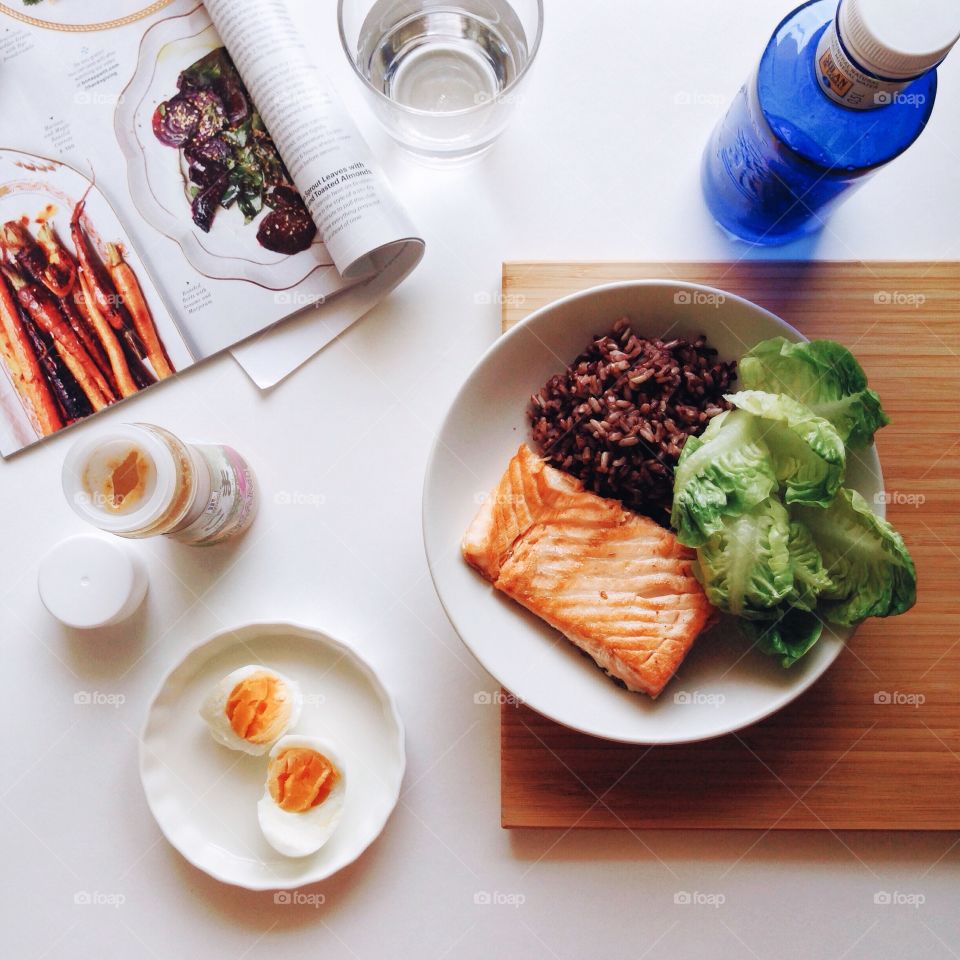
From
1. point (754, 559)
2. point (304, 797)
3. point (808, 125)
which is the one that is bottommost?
point (304, 797)

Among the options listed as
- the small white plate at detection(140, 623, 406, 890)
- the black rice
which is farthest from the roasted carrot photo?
the black rice

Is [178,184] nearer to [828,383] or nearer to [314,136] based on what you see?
[314,136]

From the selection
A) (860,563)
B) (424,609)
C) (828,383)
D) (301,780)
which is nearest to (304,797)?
(301,780)

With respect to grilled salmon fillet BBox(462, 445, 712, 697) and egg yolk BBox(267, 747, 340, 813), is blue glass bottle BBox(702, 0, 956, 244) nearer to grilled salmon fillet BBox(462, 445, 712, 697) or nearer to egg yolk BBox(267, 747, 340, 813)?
grilled salmon fillet BBox(462, 445, 712, 697)

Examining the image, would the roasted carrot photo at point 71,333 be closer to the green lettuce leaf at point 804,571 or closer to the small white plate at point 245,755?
the small white plate at point 245,755

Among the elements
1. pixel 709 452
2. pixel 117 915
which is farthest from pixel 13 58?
pixel 117 915
